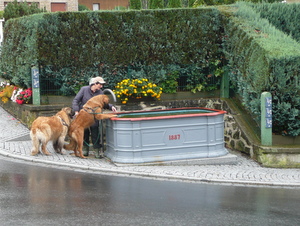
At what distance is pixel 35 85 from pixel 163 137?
515 centimetres

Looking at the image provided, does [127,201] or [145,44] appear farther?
[145,44]

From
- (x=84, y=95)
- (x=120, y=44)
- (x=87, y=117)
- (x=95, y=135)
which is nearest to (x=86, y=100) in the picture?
(x=84, y=95)

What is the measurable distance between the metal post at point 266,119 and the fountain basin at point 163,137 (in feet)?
3.70

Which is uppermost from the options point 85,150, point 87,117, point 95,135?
point 87,117

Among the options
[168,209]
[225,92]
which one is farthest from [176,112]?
[168,209]

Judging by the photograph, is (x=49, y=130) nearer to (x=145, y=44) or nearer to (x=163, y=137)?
(x=163, y=137)

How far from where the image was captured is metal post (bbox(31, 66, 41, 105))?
15344 mm

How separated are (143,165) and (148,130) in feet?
2.51

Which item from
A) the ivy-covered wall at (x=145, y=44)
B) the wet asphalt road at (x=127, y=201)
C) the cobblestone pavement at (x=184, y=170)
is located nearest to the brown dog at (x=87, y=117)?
the cobblestone pavement at (x=184, y=170)

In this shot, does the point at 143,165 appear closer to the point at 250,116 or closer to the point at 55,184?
the point at 55,184

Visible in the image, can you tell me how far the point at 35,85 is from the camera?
610 inches

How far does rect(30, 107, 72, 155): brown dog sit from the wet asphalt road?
89 centimetres

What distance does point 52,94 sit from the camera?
15812mm

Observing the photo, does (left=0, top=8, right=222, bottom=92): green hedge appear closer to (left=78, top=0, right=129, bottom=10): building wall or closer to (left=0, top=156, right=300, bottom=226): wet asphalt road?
(left=0, top=156, right=300, bottom=226): wet asphalt road
